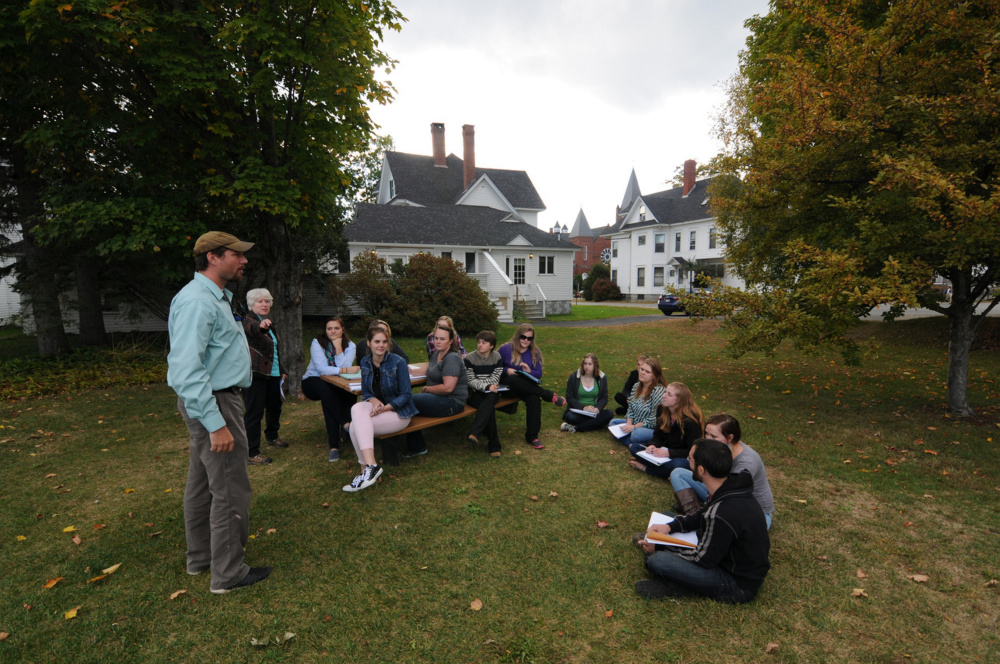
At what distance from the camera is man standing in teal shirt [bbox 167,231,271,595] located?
10.7 ft

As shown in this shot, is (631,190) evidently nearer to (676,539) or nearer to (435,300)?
(435,300)

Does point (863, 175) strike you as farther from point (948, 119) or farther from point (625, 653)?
point (625, 653)

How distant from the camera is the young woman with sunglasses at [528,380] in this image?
6.76 metres

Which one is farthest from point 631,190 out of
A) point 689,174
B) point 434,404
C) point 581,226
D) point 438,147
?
point 434,404

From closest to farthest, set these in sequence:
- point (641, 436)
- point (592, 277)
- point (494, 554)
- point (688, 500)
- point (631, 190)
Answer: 1. point (494, 554)
2. point (688, 500)
3. point (641, 436)
4. point (592, 277)
5. point (631, 190)

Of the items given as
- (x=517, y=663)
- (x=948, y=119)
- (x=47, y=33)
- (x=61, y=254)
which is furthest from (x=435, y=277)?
(x=517, y=663)

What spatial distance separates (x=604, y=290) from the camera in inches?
1863

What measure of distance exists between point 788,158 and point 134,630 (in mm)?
9463

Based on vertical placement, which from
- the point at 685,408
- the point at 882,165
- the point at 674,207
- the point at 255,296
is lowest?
the point at 685,408

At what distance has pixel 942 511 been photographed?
4930 millimetres

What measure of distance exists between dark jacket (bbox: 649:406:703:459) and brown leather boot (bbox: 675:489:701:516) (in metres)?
0.98

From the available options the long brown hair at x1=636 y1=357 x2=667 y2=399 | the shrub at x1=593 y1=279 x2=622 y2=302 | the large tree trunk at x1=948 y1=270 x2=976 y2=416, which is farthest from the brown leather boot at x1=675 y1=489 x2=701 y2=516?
the shrub at x1=593 y1=279 x2=622 y2=302

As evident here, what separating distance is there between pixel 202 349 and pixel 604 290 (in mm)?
45787

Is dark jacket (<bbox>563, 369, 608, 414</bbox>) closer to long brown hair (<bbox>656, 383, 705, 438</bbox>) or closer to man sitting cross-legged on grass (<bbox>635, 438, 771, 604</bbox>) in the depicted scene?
long brown hair (<bbox>656, 383, 705, 438</bbox>)
